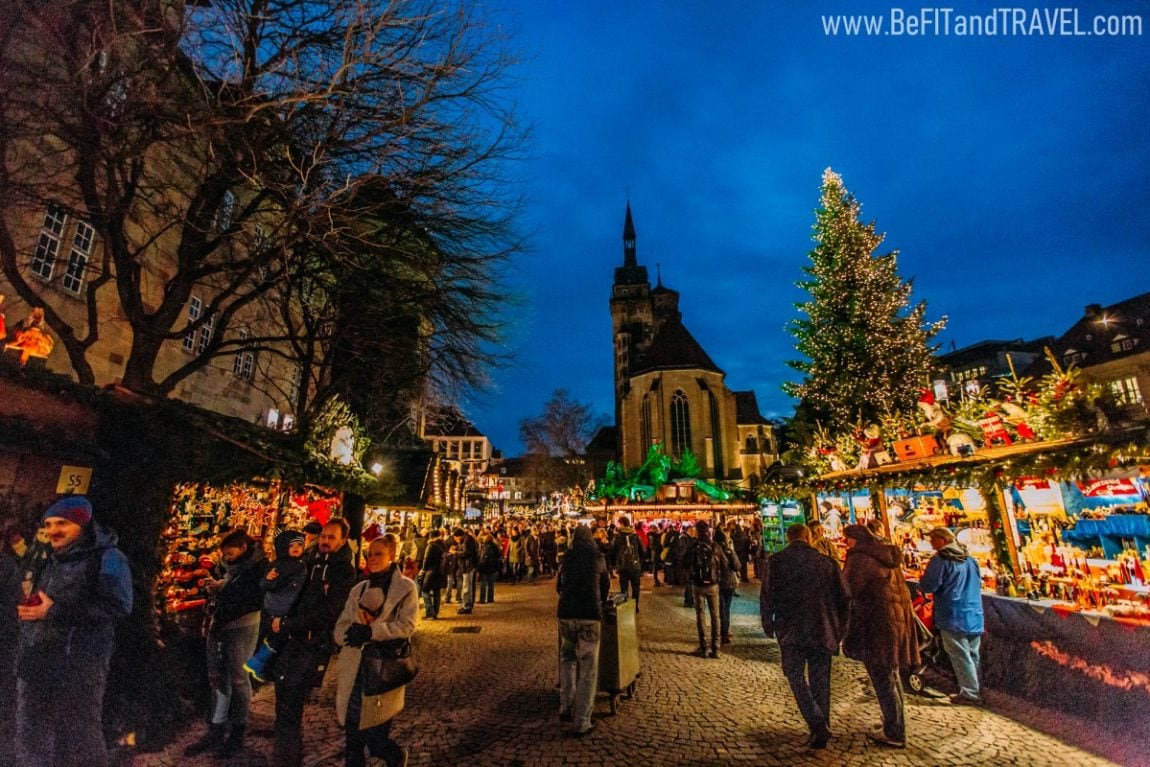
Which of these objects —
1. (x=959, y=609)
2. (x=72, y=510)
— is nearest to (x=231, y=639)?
(x=72, y=510)

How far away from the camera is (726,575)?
336 inches

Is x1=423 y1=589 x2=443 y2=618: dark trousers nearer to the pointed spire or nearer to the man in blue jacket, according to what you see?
the man in blue jacket

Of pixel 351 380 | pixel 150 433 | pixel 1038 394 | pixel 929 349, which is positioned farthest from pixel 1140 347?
pixel 150 433

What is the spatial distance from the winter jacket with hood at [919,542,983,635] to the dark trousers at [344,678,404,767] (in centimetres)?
585

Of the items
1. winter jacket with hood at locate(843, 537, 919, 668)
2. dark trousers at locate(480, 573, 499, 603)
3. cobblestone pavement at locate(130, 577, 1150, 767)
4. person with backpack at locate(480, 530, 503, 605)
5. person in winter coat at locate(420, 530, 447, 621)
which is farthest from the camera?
dark trousers at locate(480, 573, 499, 603)

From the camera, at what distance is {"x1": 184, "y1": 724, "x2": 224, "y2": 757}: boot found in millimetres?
4426

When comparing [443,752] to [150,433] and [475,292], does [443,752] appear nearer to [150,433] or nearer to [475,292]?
[150,433]

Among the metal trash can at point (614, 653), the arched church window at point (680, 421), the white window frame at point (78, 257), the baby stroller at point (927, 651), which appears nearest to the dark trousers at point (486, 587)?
the metal trash can at point (614, 653)

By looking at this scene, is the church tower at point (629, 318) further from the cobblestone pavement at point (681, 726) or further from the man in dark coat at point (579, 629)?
the man in dark coat at point (579, 629)

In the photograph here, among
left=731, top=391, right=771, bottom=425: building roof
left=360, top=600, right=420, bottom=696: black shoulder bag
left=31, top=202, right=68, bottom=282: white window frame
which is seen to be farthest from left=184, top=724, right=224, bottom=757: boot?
left=731, top=391, right=771, bottom=425: building roof

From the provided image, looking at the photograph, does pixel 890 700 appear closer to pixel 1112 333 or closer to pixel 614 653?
pixel 614 653

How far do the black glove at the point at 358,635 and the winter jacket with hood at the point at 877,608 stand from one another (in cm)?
415

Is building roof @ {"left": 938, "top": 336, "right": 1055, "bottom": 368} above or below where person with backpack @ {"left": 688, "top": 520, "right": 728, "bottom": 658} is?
above

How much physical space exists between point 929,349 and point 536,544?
15469 millimetres
